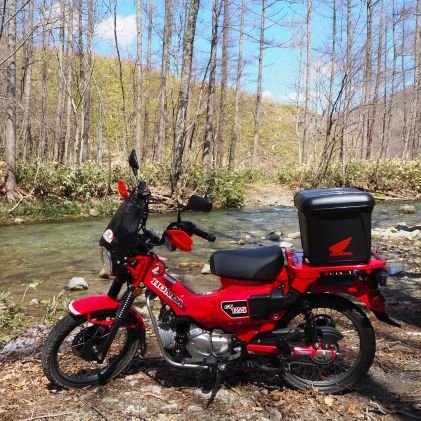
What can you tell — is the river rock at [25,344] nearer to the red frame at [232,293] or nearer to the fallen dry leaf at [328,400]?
the red frame at [232,293]

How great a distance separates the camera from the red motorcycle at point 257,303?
2.77 m

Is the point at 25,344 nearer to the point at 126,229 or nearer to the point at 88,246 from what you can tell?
the point at 126,229

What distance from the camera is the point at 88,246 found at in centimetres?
877

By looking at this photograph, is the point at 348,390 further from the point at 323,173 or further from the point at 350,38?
the point at 323,173

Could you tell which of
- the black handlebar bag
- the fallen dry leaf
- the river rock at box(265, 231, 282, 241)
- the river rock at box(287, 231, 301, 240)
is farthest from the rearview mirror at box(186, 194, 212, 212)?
the river rock at box(287, 231, 301, 240)

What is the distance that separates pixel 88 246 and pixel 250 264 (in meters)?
6.50

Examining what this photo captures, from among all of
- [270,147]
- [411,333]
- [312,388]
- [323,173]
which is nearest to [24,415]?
[312,388]

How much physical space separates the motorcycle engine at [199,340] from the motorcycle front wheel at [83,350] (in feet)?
1.00

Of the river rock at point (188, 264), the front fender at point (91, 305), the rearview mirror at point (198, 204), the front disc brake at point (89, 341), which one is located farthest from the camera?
the river rock at point (188, 264)

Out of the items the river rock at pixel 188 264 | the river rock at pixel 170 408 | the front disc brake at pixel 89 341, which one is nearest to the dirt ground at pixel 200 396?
the river rock at pixel 170 408

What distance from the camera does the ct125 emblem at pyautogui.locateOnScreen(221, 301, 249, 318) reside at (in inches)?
113

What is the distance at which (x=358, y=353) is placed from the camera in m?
2.98

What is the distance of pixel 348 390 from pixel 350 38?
12.7 meters

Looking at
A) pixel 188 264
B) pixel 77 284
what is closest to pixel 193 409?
pixel 77 284
